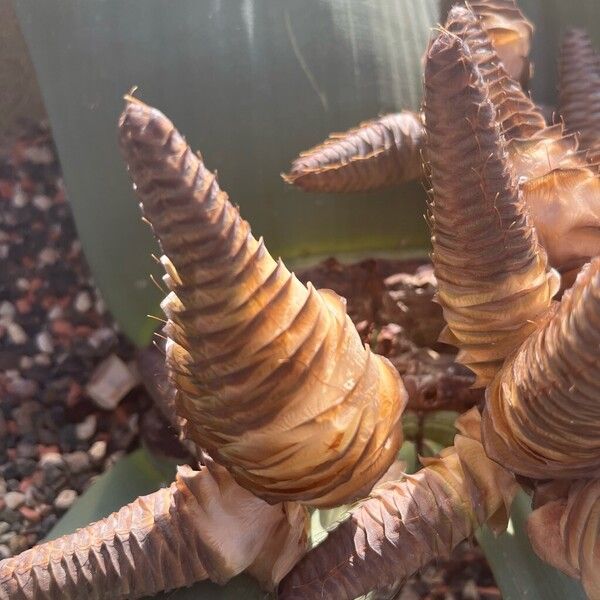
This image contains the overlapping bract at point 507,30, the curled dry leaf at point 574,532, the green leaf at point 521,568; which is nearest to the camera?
the curled dry leaf at point 574,532

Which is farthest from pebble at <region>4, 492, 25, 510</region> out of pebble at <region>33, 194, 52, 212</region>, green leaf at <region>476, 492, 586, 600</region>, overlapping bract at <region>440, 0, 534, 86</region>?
overlapping bract at <region>440, 0, 534, 86</region>

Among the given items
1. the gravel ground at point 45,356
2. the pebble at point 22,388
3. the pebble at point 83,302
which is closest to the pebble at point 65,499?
the gravel ground at point 45,356

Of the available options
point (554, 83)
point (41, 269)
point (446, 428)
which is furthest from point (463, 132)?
point (41, 269)

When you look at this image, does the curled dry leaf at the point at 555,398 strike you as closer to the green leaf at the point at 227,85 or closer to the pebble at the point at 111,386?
the green leaf at the point at 227,85

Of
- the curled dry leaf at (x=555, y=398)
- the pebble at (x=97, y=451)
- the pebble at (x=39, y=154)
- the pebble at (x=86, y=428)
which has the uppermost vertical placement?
the curled dry leaf at (x=555, y=398)

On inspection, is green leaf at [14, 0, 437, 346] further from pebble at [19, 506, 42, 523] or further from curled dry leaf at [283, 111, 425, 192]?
pebble at [19, 506, 42, 523]
